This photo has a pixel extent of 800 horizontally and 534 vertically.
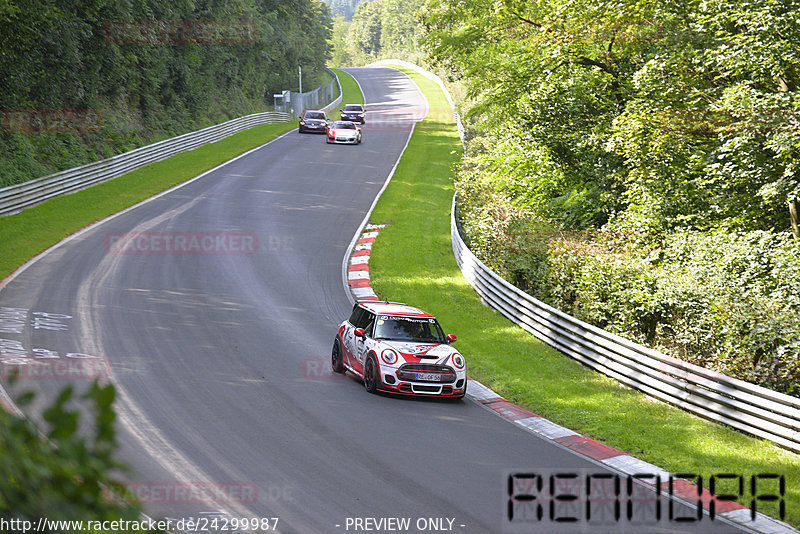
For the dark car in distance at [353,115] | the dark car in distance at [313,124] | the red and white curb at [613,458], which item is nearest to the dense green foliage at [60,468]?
the red and white curb at [613,458]

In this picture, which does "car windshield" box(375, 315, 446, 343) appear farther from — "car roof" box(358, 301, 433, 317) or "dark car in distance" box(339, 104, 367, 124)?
"dark car in distance" box(339, 104, 367, 124)

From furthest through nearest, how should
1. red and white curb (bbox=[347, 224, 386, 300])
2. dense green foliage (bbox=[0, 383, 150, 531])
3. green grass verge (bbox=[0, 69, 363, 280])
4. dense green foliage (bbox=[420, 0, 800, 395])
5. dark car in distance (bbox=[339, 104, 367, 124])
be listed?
dark car in distance (bbox=[339, 104, 367, 124]) → green grass verge (bbox=[0, 69, 363, 280]) → red and white curb (bbox=[347, 224, 386, 300]) → dense green foliage (bbox=[420, 0, 800, 395]) → dense green foliage (bbox=[0, 383, 150, 531])

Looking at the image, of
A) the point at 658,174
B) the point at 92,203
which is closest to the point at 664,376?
the point at 658,174

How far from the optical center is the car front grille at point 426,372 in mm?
13695

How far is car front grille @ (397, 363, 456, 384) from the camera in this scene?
1370 centimetres

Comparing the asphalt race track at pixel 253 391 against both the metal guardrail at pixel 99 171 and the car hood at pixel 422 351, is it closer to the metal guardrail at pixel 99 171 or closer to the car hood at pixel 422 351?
the car hood at pixel 422 351

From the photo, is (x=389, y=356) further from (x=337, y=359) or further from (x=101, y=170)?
(x=101, y=170)

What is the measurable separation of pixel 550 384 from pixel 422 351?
2.91 m

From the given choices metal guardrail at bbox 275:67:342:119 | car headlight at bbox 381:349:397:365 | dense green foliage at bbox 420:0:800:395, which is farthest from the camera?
metal guardrail at bbox 275:67:342:119

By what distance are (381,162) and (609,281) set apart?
91.9 feet

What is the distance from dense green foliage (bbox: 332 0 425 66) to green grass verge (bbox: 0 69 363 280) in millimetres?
116241

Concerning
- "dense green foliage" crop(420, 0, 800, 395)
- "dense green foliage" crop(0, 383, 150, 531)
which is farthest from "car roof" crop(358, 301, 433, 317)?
"dense green foliage" crop(0, 383, 150, 531)

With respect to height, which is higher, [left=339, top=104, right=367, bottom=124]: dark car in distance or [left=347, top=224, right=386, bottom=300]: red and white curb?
[left=339, top=104, right=367, bottom=124]: dark car in distance

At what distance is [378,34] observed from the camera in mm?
188125
